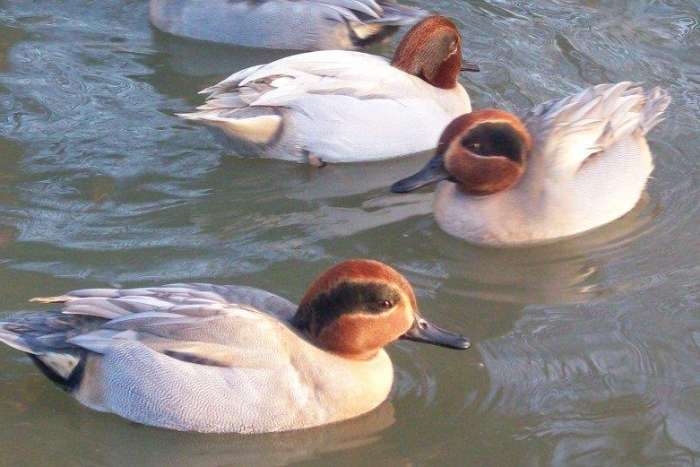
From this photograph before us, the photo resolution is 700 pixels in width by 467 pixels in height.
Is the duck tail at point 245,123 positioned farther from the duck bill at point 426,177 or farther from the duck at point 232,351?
the duck at point 232,351

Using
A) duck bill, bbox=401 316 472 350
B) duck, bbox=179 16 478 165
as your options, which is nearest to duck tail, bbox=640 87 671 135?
duck, bbox=179 16 478 165

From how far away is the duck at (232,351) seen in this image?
5461 millimetres

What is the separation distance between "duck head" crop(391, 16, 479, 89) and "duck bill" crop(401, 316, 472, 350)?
128 inches

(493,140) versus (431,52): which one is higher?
(493,140)

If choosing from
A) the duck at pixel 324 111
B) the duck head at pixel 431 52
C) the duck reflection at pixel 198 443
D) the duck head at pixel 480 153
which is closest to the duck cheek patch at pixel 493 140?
the duck head at pixel 480 153

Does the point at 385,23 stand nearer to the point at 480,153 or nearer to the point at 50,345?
the point at 480,153


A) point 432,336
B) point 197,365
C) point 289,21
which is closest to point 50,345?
point 197,365

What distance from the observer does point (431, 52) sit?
336 inches

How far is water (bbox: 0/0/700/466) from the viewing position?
5.56 meters

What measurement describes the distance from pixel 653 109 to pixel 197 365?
12.4 feet

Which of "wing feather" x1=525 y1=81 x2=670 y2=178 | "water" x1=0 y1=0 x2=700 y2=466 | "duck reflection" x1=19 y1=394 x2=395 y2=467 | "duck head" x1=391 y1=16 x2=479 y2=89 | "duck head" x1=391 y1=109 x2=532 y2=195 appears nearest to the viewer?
"duck reflection" x1=19 y1=394 x2=395 y2=467

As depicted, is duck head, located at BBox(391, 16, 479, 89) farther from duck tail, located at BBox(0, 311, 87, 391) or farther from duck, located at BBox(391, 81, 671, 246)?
duck tail, located at BBox(0, 311, 87, 391)

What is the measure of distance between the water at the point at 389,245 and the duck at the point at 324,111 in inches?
5.3

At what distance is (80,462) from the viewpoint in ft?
17.7
